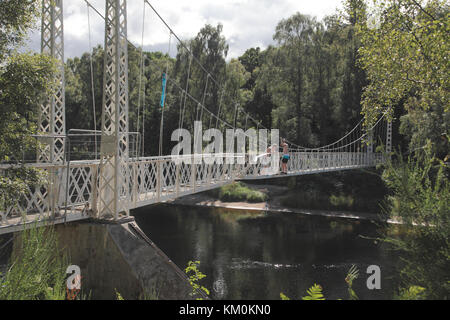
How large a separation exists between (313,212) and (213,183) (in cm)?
855

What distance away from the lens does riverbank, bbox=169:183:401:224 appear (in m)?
16.0

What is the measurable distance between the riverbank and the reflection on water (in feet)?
2.06

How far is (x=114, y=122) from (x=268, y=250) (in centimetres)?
655

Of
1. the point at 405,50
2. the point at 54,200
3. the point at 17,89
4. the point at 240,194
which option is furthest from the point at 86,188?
the point at 240,194

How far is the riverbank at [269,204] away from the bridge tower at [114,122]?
1190 centimetres

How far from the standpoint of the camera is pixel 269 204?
17.7 meters

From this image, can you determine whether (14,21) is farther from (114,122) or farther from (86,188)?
(86,188)

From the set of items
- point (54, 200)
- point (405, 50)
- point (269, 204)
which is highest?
point (405, 50)

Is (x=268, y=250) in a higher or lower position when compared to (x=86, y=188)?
lower

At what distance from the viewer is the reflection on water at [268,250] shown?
7958 mm

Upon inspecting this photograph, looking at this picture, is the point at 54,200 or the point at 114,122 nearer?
the point at 54,200

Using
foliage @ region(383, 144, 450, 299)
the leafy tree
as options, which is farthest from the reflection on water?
the leafy tree

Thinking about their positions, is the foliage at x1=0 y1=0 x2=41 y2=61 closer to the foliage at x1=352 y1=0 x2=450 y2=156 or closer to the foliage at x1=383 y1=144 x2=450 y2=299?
the foliage at x1=383 y1=144 x2=450 y2=299

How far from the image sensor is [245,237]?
12133 mm
